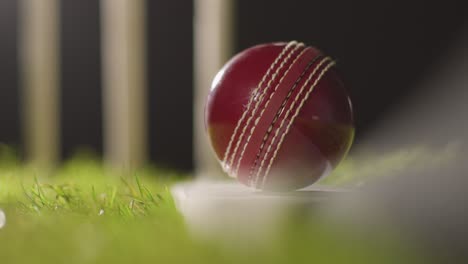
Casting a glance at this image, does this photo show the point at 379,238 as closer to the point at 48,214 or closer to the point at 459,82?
the point at 48,214

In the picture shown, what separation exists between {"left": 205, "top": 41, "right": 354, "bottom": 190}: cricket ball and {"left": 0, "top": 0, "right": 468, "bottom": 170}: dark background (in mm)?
1552

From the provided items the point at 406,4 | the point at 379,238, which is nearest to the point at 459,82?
the point at 406,4

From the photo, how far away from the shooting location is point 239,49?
8.05ft

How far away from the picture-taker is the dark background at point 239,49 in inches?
89.9

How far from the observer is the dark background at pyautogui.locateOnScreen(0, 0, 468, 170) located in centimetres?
228

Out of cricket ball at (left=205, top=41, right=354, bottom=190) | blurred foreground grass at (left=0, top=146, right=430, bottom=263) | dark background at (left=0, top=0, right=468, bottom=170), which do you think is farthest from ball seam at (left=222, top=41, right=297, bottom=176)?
dark background at (left=0, top=0, right=468, bottom=170)

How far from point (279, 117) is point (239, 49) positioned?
67.2 inches

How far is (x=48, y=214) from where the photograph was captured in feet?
2.73

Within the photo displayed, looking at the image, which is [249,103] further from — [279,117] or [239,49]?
[239,49]

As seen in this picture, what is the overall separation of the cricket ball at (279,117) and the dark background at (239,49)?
155 centimetres

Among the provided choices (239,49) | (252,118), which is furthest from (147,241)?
(239,49)

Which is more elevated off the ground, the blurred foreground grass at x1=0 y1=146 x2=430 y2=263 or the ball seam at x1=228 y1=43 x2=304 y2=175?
the ball seam at x1=228 y1=43 x2=304 y2=175

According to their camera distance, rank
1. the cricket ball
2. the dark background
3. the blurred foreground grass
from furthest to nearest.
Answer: the dark background < the cricket ball < the blurred foreground grass

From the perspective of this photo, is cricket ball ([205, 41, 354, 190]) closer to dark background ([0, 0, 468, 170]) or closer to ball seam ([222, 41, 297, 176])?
ball seam ([222, 41, 297, 176])
